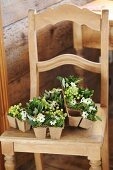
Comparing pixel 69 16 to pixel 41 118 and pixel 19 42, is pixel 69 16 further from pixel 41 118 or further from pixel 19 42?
pixel 41 118

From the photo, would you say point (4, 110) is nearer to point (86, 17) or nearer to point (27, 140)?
point (27, 140)

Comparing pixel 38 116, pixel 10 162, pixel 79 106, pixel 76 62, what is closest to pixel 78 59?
pixel 76 62

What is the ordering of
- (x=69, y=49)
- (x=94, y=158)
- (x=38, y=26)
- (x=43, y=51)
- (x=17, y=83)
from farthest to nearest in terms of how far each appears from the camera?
1. (x=69, y=49)
2. (x=43, y=51)
3. (x=17, y=83)
4. (x=38, y=26)
5. (x=94, y=158)

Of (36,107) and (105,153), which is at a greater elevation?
(36,107)

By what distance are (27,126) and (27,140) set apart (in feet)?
0.20

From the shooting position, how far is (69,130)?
4.98 feet

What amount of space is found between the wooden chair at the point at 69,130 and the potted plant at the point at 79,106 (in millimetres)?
51

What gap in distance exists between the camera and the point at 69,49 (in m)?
2.30

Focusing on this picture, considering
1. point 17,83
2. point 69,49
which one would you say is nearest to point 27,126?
point 17,83

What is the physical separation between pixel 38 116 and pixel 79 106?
168 millimetres

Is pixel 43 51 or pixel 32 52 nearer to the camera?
pixel 32 52

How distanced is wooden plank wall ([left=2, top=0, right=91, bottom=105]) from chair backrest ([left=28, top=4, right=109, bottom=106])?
4.8 inches

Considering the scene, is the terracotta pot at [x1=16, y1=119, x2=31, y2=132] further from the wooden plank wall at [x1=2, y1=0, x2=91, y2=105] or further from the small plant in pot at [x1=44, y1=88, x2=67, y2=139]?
the wooden plank wall at [x1=2, y1=0, x2=91, y2=105]

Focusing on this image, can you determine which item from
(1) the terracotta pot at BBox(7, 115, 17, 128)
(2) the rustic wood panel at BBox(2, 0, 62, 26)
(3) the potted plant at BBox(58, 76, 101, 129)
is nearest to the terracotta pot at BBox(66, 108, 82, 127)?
(3) the potted plant at BBox(58, 76, 101, 129)
